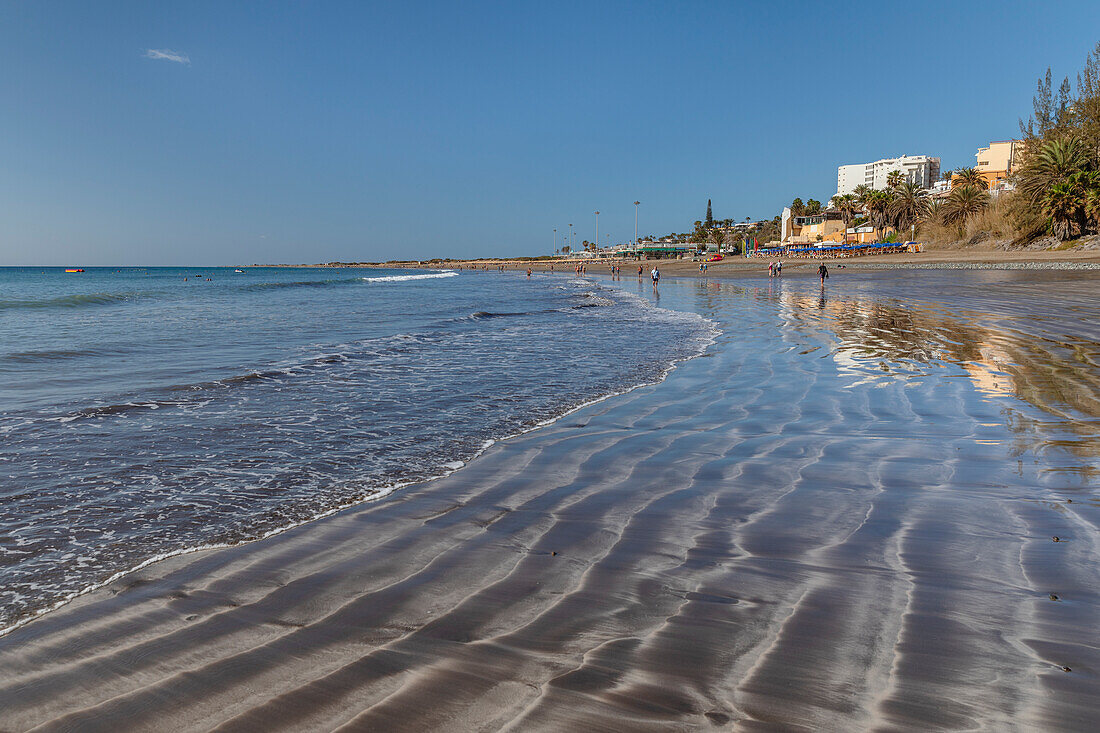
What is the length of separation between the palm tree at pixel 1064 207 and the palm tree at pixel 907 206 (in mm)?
36416

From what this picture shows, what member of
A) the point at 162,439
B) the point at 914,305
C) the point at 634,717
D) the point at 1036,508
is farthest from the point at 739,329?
the point at 634,717

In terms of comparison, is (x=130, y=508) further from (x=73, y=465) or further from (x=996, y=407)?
(x=996, y=407)

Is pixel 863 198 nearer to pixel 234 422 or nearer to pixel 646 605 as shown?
pixel 234 422

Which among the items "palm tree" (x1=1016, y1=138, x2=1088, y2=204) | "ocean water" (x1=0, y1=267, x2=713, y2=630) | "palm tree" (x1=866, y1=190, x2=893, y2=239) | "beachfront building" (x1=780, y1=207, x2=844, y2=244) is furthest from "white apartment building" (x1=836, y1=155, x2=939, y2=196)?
"ocean water" (x1=0, y1=267, x2=713, y2=630)

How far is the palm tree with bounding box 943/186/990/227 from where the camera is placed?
73.1m

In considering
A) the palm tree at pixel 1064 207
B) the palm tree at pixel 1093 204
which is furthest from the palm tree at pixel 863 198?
the palm tree at pixel 1093 204

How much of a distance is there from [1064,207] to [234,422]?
217ft

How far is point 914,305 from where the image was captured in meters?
21.9

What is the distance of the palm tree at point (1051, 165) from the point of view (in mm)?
51469

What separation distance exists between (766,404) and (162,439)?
7.62 metres

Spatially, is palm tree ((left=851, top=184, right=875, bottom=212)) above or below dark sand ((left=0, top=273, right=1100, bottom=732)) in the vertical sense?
above

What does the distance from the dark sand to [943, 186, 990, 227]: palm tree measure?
276ft

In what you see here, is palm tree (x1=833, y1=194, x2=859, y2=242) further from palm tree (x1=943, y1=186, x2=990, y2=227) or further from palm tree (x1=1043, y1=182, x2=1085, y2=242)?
palm tree (x1=1043, y1=182, x2=1085, y2=242)

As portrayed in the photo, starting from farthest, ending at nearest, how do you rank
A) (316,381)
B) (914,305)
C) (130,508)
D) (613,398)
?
1. (914,305)
2. (316,381)
3. (613,398)
4. (130,508)
